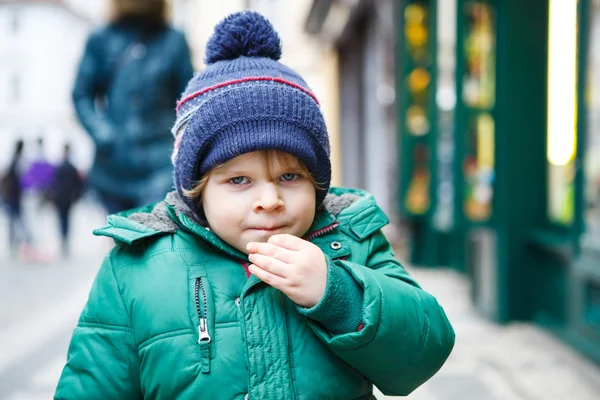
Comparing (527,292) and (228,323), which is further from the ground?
(228,323)

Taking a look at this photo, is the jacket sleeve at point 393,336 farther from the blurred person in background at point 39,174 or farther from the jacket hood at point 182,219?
the blurred person in background at point 39,174

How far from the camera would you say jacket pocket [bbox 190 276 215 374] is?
129cm

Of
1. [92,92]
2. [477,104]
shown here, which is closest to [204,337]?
[92,92]

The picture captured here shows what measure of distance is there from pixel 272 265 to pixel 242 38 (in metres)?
0.57

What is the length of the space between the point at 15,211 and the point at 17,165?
0.73 m

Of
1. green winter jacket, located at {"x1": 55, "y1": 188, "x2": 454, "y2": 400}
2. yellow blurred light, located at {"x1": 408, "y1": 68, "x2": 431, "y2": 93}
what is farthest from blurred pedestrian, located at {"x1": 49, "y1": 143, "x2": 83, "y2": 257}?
green winter jacket, located at {"x1": 55, "y1": 188, "x2": 454, "y2": 400}

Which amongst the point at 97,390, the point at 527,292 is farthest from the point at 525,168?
the point at 97,390

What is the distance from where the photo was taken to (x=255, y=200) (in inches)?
51.1

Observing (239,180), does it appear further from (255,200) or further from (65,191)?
(65,191)

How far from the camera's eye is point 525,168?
4086 millimetres

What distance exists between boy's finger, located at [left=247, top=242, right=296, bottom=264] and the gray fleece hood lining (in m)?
0.26

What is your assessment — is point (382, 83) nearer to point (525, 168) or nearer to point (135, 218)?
point (525, 168)

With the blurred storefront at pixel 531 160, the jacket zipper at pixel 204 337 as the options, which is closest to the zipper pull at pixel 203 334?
the jacket zipper at pixel 204 337

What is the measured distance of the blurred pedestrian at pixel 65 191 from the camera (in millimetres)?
8938
